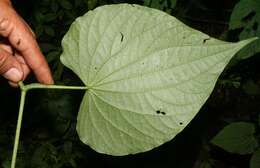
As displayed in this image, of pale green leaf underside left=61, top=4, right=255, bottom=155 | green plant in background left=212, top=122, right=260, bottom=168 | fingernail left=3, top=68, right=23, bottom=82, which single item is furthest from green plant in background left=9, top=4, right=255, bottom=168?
green plant in background left=212, top=122, right=260, bottom=168

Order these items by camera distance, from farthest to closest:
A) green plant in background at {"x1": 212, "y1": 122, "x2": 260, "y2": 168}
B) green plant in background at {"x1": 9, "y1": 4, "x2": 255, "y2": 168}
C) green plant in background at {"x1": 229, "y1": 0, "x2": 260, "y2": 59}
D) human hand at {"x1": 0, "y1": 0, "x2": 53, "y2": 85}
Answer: green plant in background at {"x1": 212, "y1": 122, "x2": 260, "y2": 168} < green plant in background at {"x1": 229, "y1": 0, "x2": 260, "y2": 59} < human hand at {"x1": 0, "y1": 0, "x2": 53, "y2": 85} < green plant in background at {"x1": 9, "y1": 4, "x2": 255, "y2": 168}

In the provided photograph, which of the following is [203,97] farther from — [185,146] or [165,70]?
[185,146]

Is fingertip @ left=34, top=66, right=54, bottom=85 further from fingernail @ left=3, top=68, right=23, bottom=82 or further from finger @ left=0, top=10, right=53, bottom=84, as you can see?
fingernail @ left=3, top=68, right=23, bottom=82

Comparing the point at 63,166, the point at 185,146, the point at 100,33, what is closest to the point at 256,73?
the point at 185,146

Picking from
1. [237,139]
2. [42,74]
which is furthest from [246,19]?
[42,74]

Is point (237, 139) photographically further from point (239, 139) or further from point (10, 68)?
point (10, 68)

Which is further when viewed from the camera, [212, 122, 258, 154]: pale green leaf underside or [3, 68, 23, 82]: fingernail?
[212, 122, 258, 154]: pale green leaf underside
